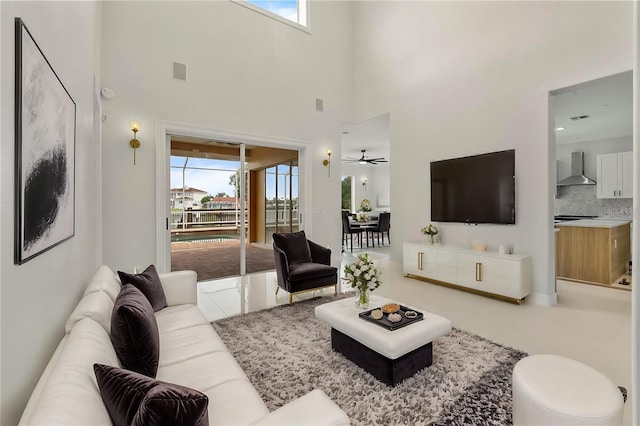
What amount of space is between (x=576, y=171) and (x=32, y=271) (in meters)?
9.01

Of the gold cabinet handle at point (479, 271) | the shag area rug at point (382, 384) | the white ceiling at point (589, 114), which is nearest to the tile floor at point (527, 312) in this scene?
the gold cabinet handle at point (479, 271)

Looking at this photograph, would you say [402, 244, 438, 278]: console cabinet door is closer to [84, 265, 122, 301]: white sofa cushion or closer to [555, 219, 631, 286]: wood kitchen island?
[555, 219, 631, 286]: wood kitchen island

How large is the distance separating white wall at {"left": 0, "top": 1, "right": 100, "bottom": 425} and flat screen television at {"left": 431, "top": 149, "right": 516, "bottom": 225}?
456cm

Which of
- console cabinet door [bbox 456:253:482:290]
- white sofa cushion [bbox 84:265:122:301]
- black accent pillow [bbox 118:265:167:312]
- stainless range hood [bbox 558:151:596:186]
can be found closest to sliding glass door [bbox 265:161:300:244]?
console cabinet door [bbox 456:253:482:290]

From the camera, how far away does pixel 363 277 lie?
2467 millimetres

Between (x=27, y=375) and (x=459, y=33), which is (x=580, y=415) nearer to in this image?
(x=27, y=375)

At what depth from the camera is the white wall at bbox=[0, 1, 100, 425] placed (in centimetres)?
92

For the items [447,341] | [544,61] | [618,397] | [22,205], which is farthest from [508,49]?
[22,205]

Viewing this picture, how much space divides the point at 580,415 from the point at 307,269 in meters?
2.82

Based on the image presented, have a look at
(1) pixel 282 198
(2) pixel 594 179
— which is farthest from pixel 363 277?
(2) pixel 594 179

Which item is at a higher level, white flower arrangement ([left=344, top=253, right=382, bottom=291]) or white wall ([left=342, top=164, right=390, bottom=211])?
white wall ([left=342, top=164, right=390, bottom=211])

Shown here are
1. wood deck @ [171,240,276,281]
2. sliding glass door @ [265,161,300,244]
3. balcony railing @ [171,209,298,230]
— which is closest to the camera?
wood deck @ [171,240,276,281]

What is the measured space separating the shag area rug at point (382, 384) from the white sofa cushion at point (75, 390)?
1.13 metres

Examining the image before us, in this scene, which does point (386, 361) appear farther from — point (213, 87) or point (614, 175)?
point (614, 175)
